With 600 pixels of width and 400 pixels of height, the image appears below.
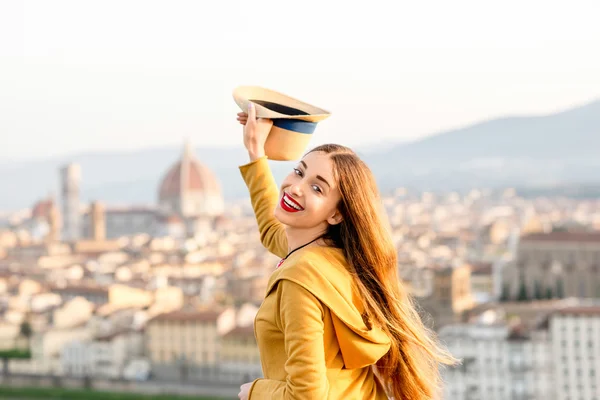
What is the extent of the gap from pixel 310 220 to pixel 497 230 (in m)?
40.6

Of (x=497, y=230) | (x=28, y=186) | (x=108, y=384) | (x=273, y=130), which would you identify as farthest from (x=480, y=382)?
(x=28, y=186)

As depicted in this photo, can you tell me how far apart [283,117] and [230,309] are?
65.4ft

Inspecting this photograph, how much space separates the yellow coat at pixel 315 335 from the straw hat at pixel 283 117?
184 mm

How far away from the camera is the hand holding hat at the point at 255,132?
1.38 m

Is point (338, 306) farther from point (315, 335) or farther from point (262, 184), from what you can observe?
point (262, 184)

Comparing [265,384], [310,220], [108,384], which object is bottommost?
[108,384]

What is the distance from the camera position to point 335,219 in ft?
4.04

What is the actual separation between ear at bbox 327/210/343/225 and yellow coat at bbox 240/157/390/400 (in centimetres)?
3

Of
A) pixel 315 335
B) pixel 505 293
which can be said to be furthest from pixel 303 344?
pixel 505 293

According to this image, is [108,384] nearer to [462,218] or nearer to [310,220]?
[310,220]

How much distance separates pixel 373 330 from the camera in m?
1.18

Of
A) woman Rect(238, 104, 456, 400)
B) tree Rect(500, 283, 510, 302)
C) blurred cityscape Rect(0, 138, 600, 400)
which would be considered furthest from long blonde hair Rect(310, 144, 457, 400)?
tree Rect(500, 283, 510, 302)

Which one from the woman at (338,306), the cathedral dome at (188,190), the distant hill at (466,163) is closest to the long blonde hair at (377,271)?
the woman at (338,306)

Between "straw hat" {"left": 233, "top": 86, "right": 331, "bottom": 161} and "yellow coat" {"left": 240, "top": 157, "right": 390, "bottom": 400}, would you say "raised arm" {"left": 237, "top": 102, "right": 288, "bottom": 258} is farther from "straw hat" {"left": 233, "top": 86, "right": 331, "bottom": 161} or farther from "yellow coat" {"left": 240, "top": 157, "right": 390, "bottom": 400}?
"yellow coat" {"left": 240, "top": 157, "right": 390, "bottom": 400}
